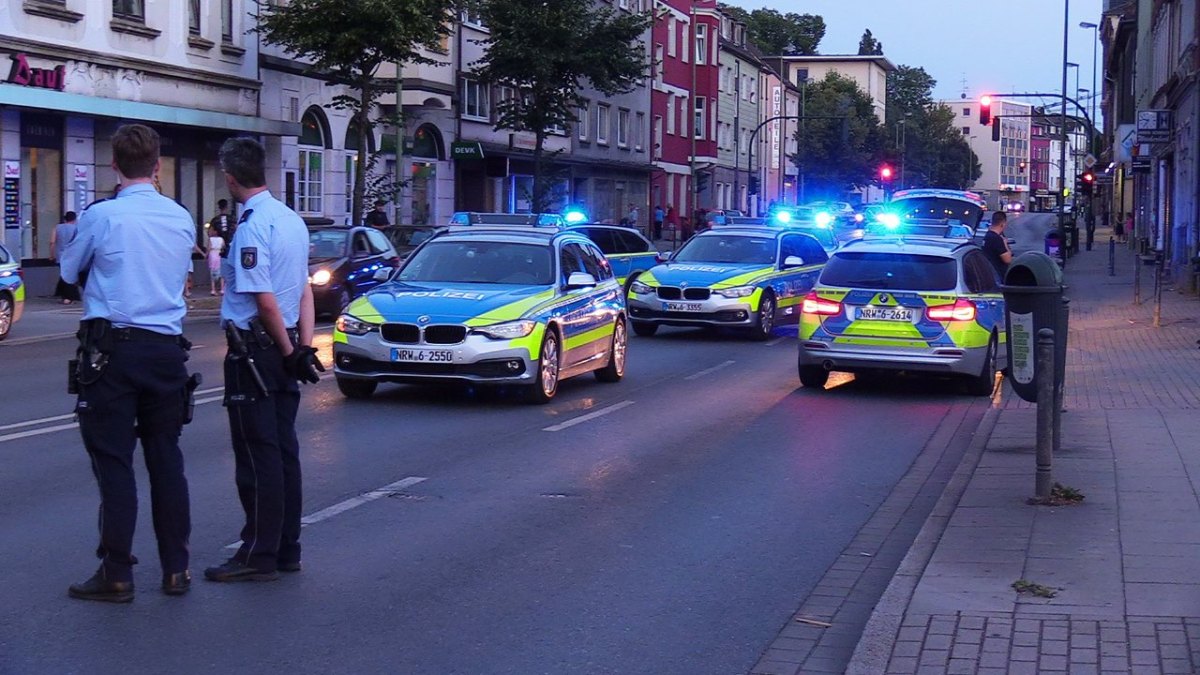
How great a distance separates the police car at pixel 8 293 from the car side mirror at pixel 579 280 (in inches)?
366

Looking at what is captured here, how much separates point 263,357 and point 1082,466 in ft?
18.8

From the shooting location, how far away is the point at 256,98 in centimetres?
3600

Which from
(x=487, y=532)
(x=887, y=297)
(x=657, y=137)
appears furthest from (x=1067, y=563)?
(x=657, y=137)

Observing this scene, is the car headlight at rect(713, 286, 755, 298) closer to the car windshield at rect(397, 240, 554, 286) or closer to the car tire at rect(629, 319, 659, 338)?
the car tire at rect(629, 319, 659, 338)

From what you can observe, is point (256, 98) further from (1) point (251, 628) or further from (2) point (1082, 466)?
(1) point (251, 628)

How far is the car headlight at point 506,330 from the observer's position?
13625mm

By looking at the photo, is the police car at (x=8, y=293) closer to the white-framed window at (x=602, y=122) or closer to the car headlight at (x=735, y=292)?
the car headlight at (x=735, y=292)

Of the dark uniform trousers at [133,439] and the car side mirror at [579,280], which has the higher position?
the car side mirror at [579,280]

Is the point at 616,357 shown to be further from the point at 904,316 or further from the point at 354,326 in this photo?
the point at 354,326

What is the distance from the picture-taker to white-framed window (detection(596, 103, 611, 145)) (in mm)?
61344

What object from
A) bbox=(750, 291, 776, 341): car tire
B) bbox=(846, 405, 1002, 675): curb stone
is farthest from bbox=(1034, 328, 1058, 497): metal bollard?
bbox=(750, 291, 776, 341): car tire

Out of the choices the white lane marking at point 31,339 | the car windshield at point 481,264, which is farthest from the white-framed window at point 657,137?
the car windshield at point 481,264

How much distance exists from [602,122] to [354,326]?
48.9 metres

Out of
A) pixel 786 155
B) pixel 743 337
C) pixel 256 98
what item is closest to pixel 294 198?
pixel 256 98
